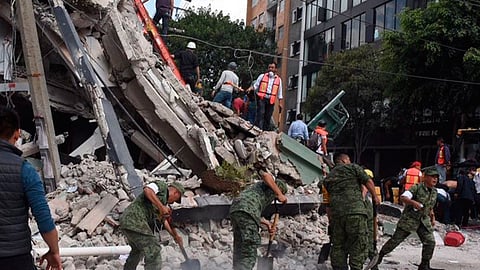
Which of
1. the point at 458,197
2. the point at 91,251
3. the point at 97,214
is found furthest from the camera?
the point at 458,197

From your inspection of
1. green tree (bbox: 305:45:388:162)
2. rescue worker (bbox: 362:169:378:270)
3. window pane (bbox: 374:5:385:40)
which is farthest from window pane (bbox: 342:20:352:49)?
rescue worker (bbox: 362:169:378:270)

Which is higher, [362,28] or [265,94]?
[362,28]

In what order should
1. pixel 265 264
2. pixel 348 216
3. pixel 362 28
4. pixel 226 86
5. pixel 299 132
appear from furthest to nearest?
1. pixel 362 28
2. pixel 299 132
3. pixel 226 86
4. pixel 265 264
5. pixel 348 216

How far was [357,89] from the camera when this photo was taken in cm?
2584

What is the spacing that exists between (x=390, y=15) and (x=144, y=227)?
25170 mm

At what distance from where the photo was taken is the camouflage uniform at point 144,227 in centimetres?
532

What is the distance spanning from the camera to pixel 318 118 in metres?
12.8

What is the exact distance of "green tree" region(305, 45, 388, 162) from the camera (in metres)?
25.6

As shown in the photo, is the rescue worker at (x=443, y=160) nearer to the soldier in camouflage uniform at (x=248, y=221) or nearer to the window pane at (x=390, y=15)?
the soldier in camouflage uniform at (x=248, y=221)

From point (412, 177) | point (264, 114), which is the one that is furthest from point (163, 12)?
point (412, 177)

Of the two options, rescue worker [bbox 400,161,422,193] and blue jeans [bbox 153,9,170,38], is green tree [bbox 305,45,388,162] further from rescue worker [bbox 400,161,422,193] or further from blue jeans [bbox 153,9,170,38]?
rescue worker [bbox 400,161,422,193]

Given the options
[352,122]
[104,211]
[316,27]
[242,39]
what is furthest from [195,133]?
[316,27]

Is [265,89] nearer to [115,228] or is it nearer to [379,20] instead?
[115,228]

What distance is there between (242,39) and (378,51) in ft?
34.5
